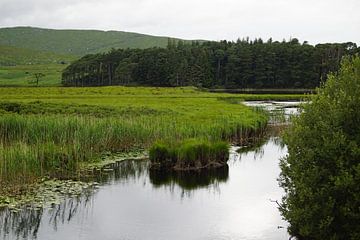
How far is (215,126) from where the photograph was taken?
36500mm

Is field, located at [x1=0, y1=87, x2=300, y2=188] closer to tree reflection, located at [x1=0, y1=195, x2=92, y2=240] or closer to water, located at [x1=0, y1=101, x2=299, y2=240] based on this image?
water, located at [x1=0, y1=101, x2=299, y2=240]

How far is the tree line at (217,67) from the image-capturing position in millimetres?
137500

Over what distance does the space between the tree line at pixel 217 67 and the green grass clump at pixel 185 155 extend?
344ft

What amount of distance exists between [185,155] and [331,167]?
14.5 m

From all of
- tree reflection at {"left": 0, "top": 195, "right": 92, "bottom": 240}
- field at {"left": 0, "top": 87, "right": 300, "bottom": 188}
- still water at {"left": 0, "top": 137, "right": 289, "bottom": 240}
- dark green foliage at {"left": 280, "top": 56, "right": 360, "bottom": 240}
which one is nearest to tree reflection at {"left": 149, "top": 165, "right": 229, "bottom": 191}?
still water at {"left": 0, "top": 137, "right": 289, "bottom": 240}

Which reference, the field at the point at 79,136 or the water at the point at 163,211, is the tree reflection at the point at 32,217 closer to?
the water at the point at 163,211

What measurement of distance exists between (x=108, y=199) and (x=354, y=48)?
143 m

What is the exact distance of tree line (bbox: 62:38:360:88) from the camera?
138 meters

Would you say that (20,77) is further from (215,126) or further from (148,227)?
(148,227)

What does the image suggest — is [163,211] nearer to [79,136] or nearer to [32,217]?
[32,217]

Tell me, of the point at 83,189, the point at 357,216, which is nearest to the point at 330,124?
the point at 357,216

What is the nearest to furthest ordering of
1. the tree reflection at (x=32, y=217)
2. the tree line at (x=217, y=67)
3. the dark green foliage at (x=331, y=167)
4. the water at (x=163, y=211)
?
the dark green foliage at (x=331, y=167) → the tree reflection at (x=32, y=217) → the water at (x=163, y=211) → the tree line at (x=217, y=67)

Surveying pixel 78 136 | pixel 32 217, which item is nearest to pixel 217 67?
pixel 78 136

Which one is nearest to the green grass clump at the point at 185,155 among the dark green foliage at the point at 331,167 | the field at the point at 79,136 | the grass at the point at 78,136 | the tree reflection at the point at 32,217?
the grass at the point at 78,136
